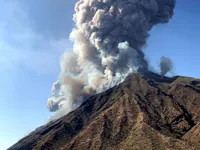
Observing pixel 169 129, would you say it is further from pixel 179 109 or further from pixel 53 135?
pixel 53 135

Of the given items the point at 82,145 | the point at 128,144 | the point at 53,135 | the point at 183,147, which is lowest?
the point at 183,147

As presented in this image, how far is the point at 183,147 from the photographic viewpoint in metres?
139

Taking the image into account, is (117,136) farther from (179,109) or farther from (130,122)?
(179,109)

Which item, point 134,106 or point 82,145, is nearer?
point 82,145

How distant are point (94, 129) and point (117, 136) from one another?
16.6 meters

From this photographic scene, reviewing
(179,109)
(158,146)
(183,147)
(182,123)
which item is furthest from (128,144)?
(179,109)

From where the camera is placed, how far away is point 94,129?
17875cm

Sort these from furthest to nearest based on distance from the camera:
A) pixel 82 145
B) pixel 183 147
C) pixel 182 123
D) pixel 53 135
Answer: pixel 53 135 → pixel 182 123 → pixel 82 145 → pixel 183 147

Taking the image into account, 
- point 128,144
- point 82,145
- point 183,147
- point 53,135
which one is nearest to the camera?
point 183,147

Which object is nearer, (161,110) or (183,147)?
(183,147)

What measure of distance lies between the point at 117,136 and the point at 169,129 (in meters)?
27.7

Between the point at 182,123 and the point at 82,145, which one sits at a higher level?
the point at 82,145

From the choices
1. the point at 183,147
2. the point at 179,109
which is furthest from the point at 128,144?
the point at 179,109

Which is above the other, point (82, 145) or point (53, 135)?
point (53, 135)
